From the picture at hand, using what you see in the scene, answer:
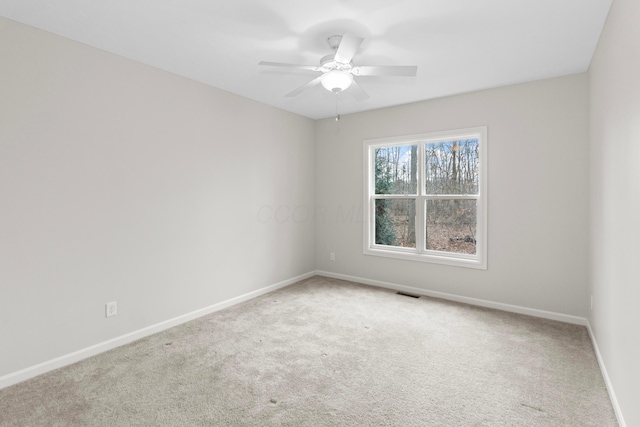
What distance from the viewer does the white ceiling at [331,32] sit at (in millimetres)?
2078

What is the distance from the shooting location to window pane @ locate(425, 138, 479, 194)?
3.89m

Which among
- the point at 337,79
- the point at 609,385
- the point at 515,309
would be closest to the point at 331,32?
the point at 337,79

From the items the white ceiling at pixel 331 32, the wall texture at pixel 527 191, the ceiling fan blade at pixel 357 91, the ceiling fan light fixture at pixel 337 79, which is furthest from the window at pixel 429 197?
the ceiling fan light fixture at pixel 337 79

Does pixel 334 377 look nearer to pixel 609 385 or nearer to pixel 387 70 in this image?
pixel 609 385

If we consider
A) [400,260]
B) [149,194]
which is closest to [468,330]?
[400,260]

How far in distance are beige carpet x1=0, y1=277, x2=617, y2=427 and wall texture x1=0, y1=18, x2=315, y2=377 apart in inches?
15.4

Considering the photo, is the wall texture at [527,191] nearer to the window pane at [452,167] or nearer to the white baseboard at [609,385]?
the window pane at [452,167]

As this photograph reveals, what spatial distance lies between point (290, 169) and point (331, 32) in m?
2.43

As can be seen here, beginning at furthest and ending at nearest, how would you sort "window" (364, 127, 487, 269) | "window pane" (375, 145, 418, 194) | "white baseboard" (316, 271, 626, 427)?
"window pane" (375, 145, 418, 194) → "window" (364, 127, 487, 269) → "white baseboard" (316, 271, 626, 427)

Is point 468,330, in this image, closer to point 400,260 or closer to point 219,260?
point 400,260

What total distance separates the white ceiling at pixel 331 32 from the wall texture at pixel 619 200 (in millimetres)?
361

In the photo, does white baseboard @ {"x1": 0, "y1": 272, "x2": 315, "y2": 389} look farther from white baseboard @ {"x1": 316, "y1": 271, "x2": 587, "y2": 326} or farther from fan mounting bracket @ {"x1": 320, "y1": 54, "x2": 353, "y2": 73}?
fan mounting bracket @ {"x1": 320, "y1": 54, "x2": 353, "y2": 73}

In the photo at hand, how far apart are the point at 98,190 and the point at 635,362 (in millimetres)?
3608

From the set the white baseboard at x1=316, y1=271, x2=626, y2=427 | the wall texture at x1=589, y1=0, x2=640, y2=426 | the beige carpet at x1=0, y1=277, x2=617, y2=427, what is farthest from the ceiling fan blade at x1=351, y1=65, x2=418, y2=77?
the white baseboard at x1=316, y1=271, x2=626, y2=427
